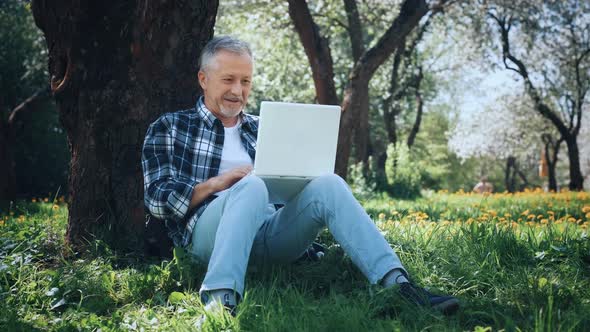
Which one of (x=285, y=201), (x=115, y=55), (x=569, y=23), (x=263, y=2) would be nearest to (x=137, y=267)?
(x=285, y=201)

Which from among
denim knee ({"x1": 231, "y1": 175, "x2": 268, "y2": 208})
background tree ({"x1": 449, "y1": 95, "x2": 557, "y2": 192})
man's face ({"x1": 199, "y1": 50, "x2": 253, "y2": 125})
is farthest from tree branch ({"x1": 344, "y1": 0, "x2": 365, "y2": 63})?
denim knee ({"x1": 231, "y1": 175, "x2": 268, "y2": 208})

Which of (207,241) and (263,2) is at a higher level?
(263,2)

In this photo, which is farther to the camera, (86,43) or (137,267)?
(86,43)

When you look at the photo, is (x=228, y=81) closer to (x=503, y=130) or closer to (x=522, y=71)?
(x=522, y=71)

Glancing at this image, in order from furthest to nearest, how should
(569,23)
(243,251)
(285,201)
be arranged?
(569,23) < (285,201) < (243,251)

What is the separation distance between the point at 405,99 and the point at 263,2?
11696mm

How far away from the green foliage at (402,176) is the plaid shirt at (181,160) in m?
9.74

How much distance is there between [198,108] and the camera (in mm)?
3488

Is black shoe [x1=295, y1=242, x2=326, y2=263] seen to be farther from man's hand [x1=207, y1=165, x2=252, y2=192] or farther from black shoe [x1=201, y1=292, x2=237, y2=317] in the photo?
black shoe [x1=201, y1=292, x2=237, y2=317]

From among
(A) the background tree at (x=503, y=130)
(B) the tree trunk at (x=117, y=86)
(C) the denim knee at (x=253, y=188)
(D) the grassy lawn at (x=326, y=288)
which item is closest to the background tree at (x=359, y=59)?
(B) the tree trunk at (x=117, y=86)

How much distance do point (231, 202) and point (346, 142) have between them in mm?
6637

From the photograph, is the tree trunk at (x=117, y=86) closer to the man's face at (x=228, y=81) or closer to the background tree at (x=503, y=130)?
the man's face at (x=228, y=81)

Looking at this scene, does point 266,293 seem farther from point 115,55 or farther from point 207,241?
point 115,55

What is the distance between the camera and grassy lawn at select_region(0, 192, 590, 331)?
2.54 meters
